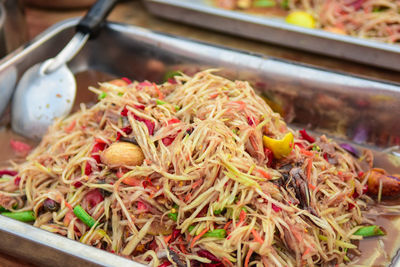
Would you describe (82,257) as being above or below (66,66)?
below

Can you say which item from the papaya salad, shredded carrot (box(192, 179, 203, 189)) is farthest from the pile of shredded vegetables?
shredded carrot (box(192, 179, 203, 189))

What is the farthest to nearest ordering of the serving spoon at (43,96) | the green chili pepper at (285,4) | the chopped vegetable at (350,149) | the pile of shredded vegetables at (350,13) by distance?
the green chili pepper at (285,4) → the pile of shredded vegetables at (350,13) → the serving spoon at (43,96) → the chopped vegetable at (350,149)

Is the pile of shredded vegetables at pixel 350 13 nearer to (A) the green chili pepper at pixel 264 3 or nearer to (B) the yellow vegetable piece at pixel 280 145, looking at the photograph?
(A) the green chili pepper at pixel 264 3

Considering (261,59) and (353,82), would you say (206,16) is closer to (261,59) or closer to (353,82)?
(261,59)

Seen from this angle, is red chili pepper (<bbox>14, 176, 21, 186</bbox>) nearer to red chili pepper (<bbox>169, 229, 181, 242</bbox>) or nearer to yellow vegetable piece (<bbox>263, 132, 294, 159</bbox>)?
red chili pepper (<bbox>169, 229, 181, 242</bbox>)

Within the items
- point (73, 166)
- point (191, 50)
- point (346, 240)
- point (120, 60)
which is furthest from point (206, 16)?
point (346, 240)

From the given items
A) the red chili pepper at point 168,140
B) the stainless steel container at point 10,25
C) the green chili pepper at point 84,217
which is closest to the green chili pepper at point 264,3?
the stainless steel container at point 10,25

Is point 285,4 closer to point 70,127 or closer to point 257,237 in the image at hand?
point 70,127
